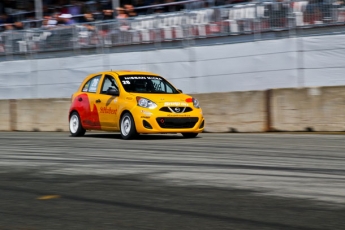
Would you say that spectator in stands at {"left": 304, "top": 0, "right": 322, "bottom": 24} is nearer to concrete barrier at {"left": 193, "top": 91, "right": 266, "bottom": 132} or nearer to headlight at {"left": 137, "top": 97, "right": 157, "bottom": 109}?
concrete barrier at {"left": 193, "top": 91, "right": 266, "bottom": 132}

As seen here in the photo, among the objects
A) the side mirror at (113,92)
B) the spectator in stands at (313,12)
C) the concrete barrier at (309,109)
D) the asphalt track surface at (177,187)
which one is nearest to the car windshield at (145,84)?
the side mirror at (113,92)

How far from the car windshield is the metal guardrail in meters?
4.12

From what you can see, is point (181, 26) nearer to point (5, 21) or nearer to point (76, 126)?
point (76, 126)

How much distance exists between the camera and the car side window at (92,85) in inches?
621

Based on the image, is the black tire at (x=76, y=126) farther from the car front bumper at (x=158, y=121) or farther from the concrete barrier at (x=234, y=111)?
the concrete barrier at (x=234, y=111)

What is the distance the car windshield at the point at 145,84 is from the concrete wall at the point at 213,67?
375cm

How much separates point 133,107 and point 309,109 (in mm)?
3986

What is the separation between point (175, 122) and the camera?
1401 cm

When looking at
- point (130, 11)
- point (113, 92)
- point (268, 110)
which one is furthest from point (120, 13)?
point (113, 92)

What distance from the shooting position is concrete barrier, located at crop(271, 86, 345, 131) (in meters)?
15.1

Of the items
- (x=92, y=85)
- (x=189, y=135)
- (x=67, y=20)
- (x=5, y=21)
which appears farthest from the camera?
(x=5, y=21)

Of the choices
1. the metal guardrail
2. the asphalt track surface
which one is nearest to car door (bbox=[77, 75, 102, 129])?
the asphalt track surface

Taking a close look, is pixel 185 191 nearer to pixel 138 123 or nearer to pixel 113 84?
pixel 138 123

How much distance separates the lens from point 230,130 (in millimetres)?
16891
